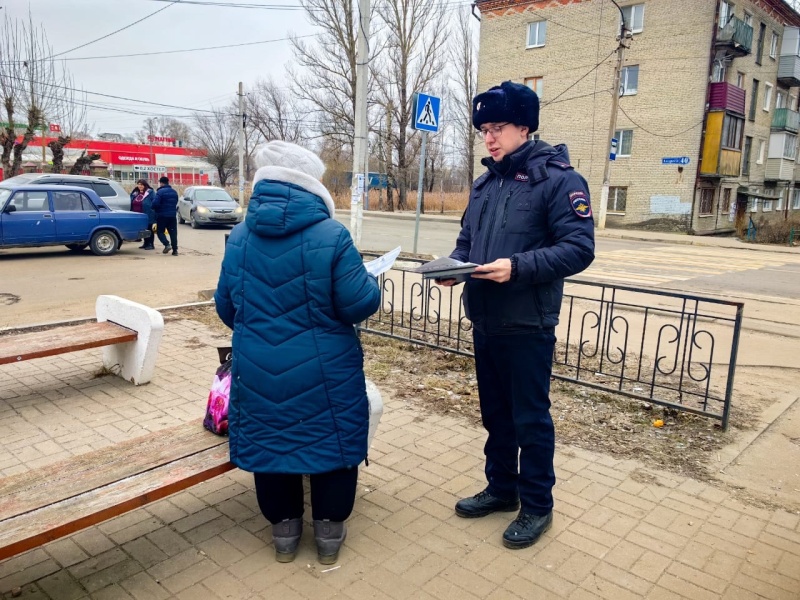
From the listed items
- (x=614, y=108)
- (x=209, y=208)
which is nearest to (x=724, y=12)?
(x=614, y=108)

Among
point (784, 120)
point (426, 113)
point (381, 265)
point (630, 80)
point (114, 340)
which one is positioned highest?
point (630, 80)

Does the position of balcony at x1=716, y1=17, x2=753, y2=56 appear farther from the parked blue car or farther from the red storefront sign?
the red storefront sign

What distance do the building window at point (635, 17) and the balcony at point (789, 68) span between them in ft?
33.4

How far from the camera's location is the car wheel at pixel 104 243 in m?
13.3

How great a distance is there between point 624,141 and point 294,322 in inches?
1159

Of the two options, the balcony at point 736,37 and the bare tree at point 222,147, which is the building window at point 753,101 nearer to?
A: the balcony at point 736,37

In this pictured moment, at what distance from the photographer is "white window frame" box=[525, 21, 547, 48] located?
3094 cm

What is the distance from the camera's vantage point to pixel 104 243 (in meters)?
13.5

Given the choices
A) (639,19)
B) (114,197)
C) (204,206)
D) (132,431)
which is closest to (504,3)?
(639,19)

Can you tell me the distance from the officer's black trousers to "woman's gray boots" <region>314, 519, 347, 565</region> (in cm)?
86

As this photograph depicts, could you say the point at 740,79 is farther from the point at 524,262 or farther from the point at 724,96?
the point at 524,262

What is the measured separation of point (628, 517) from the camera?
10.3ft

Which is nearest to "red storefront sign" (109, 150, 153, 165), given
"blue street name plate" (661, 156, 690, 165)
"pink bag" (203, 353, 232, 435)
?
"blue street name plate" (661, 156, 690, 165)

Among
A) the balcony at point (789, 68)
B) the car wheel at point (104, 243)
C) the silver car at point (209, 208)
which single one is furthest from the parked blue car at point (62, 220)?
the balcony at point (789, 68)
